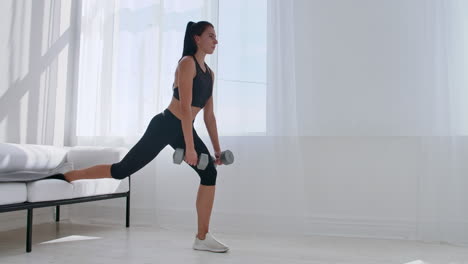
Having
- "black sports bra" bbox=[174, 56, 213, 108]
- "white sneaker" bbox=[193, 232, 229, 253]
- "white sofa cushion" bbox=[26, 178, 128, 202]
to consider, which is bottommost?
"white sneaker" bbox=[193, 232, 229, 253]

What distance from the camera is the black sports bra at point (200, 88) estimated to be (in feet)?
8.73

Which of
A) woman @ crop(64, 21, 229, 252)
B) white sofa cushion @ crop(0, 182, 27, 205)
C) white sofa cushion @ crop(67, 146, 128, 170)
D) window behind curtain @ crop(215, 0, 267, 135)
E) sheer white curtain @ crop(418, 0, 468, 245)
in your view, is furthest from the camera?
window behind curtain @ crop(215, 0, 267, 135)

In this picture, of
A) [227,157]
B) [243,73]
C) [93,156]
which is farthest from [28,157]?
[243,73]

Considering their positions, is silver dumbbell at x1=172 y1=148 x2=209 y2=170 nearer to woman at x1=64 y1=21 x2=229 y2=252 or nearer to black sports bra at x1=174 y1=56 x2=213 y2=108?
woman at x1=64 y1=21 x2=229 y2=252

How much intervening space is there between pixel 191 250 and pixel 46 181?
952 millimetres

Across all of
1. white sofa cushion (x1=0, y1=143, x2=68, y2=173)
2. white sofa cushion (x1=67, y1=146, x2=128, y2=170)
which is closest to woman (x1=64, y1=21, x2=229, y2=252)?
white sofa cushion (x1=0, y1=143, x2=68, y2=173)

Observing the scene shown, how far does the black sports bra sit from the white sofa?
0.94 meters

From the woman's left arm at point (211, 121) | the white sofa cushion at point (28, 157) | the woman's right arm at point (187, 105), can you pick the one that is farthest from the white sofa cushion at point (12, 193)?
the woman's left arm at point (211, 121)

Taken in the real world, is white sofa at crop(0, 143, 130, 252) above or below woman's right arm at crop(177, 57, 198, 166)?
below

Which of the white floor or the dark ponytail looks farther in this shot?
the dark ponytail

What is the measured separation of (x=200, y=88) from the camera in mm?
2678

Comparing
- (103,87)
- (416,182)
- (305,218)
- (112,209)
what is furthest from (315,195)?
(103,87)

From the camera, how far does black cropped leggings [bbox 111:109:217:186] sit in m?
2.64

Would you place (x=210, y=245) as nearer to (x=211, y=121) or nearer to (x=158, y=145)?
(x=158, y=145)
